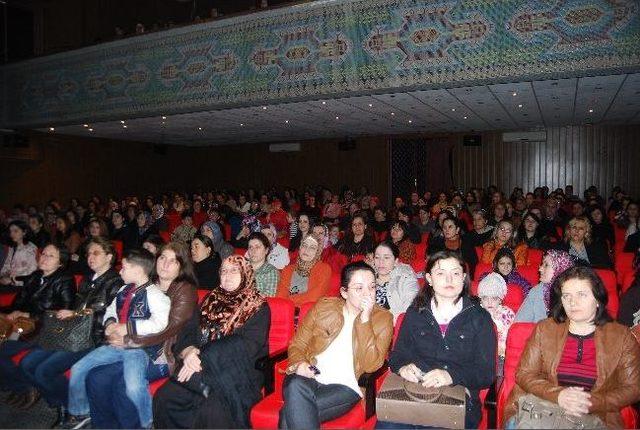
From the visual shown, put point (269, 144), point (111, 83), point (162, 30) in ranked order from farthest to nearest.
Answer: point (269, 144), point (111, 83), point (162, 30)

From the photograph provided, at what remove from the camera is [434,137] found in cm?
1562

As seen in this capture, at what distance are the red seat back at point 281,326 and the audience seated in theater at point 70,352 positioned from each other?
116 cm

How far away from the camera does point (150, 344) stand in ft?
10.0

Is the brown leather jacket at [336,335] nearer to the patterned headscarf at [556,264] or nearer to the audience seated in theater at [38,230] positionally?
the patterned headscarf at [556,264]

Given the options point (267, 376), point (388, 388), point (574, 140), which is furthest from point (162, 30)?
point (574, 140)

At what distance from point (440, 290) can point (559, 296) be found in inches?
22.6

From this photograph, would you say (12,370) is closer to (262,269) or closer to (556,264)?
(262,269)

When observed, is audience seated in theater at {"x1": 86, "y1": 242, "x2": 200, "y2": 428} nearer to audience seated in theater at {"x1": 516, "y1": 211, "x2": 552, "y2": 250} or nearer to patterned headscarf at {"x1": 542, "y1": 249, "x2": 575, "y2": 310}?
patterned headscarf at {"x1": 542, "y1": 249, "x2": 575, "y2": 310}

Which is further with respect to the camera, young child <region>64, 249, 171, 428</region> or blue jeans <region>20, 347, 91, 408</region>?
blue jeans <region>20, 347, 91, 408</region>

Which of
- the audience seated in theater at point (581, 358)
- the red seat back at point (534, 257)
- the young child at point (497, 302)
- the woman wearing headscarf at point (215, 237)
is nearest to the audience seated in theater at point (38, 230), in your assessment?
the woman wearing headscarf at point (215, 237)

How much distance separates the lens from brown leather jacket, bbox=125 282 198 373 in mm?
3050

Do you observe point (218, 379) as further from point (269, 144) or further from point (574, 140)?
point (269, 144)

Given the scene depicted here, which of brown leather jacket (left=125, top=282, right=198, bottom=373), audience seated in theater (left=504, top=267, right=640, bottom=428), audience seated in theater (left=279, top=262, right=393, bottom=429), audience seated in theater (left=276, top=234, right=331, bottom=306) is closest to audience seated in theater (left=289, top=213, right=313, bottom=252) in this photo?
audience seated in theater (left=276, top=234, right=331, bottom=306)

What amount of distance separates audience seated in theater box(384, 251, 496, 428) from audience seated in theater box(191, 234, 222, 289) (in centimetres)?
249
